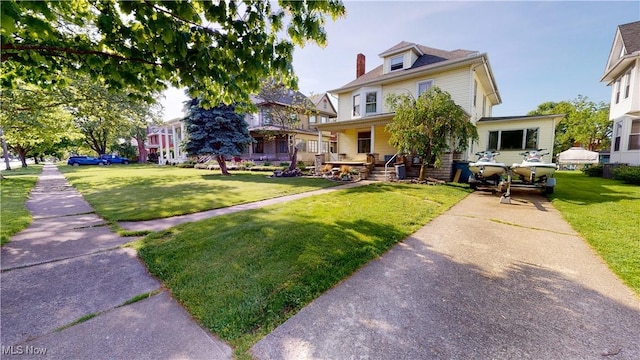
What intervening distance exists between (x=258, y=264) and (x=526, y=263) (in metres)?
3.72

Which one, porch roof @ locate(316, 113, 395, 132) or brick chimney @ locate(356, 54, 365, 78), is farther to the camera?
brick chimney @ locate(356, 54, 365, 78)

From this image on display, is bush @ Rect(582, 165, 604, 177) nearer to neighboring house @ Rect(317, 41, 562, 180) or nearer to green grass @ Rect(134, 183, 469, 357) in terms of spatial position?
neighboring house @ Rect(317, 41, 562, 180)

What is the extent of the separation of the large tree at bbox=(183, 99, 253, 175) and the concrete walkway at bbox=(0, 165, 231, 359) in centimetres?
1354

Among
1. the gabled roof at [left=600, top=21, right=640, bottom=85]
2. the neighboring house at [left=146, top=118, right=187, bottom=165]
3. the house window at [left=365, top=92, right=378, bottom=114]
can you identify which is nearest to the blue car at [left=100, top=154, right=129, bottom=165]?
the neighboring house at [left=146, top=118, right=187, bottom=165]

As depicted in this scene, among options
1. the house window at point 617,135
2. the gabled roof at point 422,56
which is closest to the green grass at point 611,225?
the gabled roof at point 422,56

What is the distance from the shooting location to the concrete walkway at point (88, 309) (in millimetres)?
1840

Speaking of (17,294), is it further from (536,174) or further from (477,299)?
(536,174)

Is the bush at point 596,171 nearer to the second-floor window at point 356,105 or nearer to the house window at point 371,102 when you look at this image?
the house window at point 371,102

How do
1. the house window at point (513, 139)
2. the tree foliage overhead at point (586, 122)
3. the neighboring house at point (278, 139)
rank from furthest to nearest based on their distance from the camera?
the tree foliage overhead at point (586, 122), the neighboring house at point (278, 139), the house window at point (513, 139)

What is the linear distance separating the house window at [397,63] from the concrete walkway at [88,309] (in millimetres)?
17451

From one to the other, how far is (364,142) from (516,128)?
9.29 metres

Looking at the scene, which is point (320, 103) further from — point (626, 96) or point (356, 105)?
point (626, 96)

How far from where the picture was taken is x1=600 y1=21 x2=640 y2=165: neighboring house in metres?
12.4

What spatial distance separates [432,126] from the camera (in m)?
10.6
